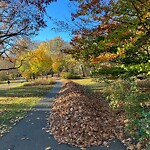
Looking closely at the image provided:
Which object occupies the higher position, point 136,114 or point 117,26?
point 117,26

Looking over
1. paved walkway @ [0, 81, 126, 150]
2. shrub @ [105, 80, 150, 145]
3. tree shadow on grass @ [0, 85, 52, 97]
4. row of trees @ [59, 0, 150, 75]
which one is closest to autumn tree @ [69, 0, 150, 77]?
row of trees @ [59, 0, 150, 75]

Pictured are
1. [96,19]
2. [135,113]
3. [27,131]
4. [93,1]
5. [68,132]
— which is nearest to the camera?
[135,113]

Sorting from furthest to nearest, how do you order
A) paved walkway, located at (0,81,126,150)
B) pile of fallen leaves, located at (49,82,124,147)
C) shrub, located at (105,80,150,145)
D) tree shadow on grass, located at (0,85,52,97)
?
tree shadow on grass, located at (0,85,52,97)
pile of fallen leaves, located at (49,82,124,147)
paved walkway, located at (0,81,126,150)
shrub, located at (105,80,150,145)

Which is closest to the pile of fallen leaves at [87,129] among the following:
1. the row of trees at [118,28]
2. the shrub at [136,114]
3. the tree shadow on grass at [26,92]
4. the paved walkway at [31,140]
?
the paved walkway at [31,140]

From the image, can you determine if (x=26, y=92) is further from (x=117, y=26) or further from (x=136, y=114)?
(x=136, y=114)

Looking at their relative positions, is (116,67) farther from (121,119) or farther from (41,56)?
(41,56)

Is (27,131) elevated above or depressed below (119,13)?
below

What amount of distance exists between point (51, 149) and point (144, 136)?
6.19 ft

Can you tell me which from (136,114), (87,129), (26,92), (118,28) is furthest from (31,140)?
(26,92)

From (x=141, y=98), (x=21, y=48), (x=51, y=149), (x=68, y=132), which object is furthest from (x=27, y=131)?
(x=21, y=48)

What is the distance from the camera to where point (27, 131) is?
626 cm

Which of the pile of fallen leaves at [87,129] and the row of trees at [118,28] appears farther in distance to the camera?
the row of trees at [118,28]

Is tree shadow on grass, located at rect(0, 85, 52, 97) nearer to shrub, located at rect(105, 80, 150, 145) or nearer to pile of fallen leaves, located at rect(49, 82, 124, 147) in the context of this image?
pile of fallen leaves, located at rect(49, 82, 124, 147)

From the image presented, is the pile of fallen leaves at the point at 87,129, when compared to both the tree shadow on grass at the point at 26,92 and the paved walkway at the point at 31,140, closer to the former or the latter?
the paved walkway at the point at 31,140
